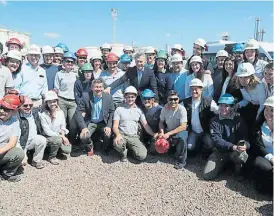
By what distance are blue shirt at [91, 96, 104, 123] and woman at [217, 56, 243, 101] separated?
231 centimetres

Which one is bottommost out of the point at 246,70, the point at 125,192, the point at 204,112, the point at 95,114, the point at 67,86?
the point at 125,192

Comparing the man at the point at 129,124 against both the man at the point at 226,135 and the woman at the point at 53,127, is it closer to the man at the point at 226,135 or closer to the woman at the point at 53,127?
the woman at the point at 53,127

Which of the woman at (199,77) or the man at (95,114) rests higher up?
the woman at (199,77)

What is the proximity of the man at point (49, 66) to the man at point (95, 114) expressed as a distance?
0.97 m

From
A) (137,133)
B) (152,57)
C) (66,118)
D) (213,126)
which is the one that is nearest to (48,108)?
(66,118)

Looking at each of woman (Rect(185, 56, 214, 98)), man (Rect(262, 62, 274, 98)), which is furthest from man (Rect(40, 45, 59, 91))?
man (Rect(262, 62, 274, 98))

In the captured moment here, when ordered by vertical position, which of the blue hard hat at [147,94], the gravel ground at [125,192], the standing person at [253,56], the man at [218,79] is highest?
the standing person at [253,56]

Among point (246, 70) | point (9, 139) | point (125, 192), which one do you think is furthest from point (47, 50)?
point (246, 70)

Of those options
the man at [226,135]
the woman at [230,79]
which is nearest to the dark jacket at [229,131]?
the man at [226,135]

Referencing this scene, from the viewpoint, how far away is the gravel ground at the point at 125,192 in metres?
3.88

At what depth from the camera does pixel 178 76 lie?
6137mm

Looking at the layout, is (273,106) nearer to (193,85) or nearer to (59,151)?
(193,85)

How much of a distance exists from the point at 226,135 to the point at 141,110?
172 cm

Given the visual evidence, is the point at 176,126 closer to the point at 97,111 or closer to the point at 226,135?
the point at 226,135
